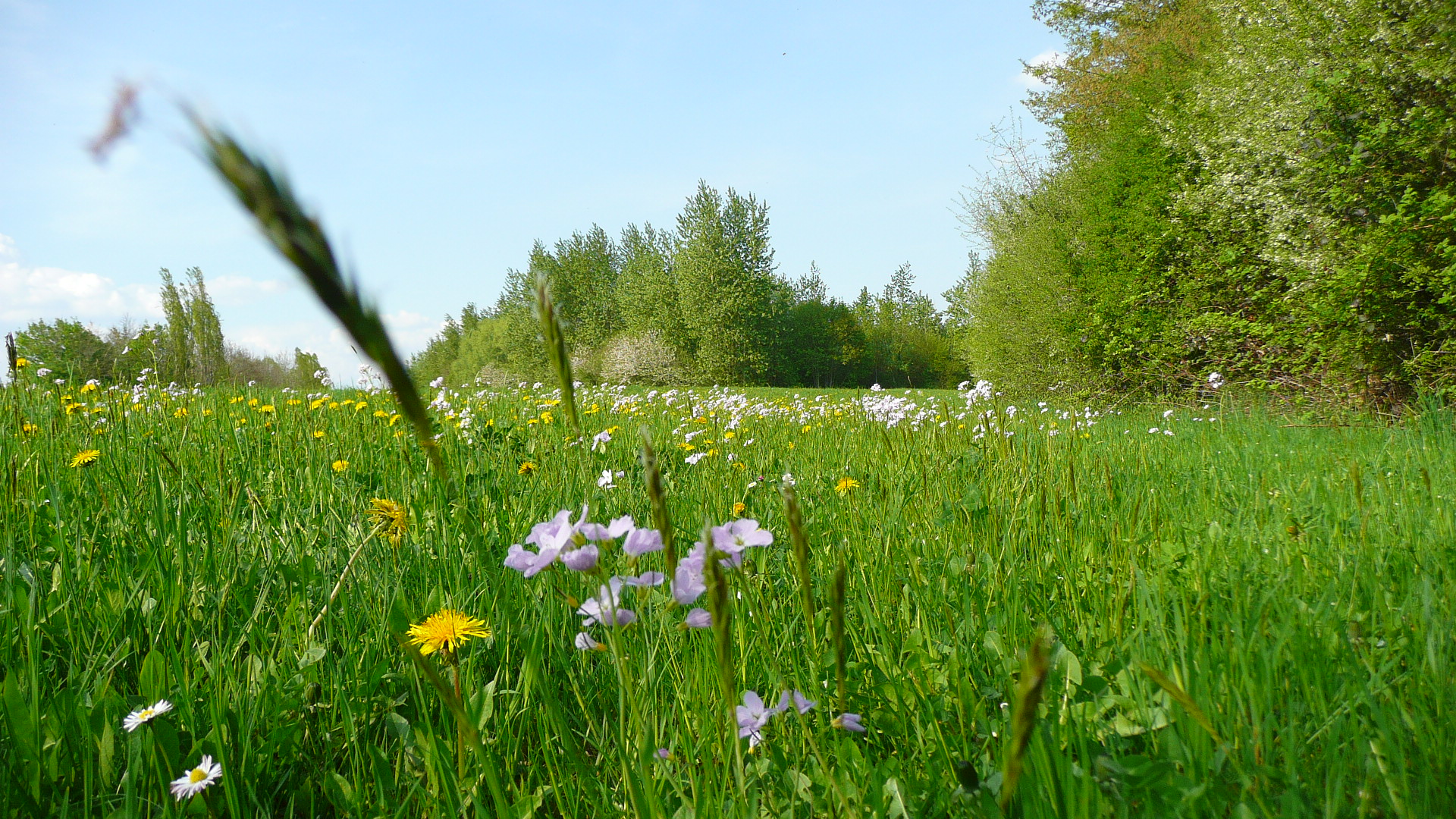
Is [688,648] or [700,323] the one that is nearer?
[688,648]

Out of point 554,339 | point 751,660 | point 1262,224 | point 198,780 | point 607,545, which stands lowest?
point 751,660

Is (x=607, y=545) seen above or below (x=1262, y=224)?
below

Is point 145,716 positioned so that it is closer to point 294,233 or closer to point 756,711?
point 756,711

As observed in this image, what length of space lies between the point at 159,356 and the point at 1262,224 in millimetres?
11046

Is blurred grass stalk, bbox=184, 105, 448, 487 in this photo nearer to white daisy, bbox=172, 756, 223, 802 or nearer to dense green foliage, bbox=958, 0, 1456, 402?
white daisy, bbox=172, 756, 223, 802

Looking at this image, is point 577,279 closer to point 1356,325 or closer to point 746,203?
point 746,203

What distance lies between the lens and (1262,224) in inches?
345

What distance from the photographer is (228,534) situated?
1.58 meters

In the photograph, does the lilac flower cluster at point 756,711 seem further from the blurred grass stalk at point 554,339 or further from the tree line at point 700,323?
the tree line at point 700,323

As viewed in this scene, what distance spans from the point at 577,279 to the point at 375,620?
4926 centimetres

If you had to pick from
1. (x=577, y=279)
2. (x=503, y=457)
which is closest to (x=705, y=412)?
(x=503, y=457)

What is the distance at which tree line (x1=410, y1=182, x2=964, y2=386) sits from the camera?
40875 mm

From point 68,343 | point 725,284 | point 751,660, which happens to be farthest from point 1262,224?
point 725,284

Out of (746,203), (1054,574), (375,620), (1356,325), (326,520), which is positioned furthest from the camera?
(746,203)
